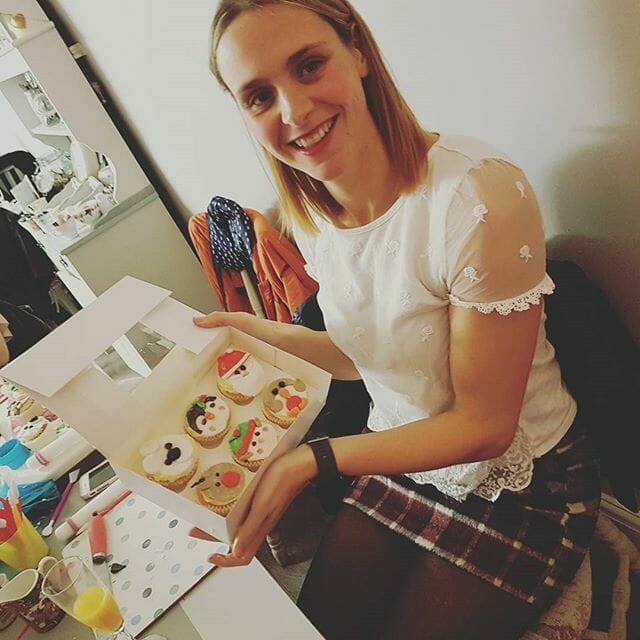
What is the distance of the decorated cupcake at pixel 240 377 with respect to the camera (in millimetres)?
1036

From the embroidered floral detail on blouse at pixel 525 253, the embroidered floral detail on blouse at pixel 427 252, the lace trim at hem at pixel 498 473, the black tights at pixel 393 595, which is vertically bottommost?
the black tights at pixel 393 595

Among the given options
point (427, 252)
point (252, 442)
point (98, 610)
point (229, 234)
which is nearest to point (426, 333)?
point (427, 252)

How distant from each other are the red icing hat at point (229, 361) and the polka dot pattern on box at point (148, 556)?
297 mm

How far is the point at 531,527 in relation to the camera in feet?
3.41

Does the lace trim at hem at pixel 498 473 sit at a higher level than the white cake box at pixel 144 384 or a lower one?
lower

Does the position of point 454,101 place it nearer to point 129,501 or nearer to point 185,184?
point 129,501

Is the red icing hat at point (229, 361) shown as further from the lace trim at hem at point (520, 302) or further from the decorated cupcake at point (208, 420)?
the lace trim at hem at point (520, 302)

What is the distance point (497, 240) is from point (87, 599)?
86 cm

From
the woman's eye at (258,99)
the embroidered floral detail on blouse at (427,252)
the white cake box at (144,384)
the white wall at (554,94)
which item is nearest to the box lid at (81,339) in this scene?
the white cake box at (144,384)

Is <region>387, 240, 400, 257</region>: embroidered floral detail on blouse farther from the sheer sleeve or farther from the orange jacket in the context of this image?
the orange jacket

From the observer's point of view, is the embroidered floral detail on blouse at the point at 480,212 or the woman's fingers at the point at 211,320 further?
the woman's fingers at the point at 211,320

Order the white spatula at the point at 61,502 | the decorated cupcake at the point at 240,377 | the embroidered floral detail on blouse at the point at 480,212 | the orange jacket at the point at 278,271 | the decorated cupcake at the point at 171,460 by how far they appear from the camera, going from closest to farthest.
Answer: the embroidered floral detail on blouse at the point at 480,212 < the decorated cupcake at the point at 171,460 < the decorated cupcake at the point at 240,377 < the white spatula at the point at 61,502 < the orange jacket at the point at 278,271

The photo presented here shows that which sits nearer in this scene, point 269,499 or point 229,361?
point 269,499

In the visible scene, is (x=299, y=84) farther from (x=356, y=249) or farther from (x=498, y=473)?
(x=498, y=473)
